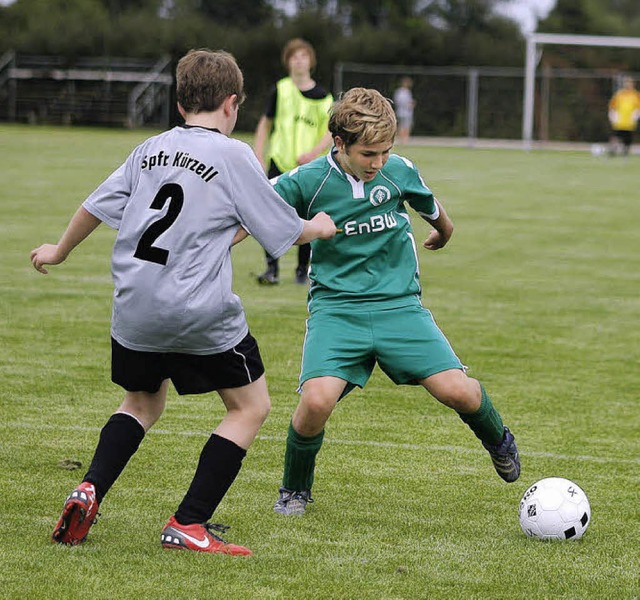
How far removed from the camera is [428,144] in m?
37.2

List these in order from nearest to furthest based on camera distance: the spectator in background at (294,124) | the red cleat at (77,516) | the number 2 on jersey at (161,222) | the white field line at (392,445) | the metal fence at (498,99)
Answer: the number 2 on jersey at (161,222) < the red cleat at (77,516) < the white field line at (392,445) < the spectator in background at (294,124) < the metal fence at (498,99)

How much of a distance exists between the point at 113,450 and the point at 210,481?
0.35 m

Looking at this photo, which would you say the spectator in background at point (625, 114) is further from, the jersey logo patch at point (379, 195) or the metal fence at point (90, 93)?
the jersey logo patch at point (379, 195)

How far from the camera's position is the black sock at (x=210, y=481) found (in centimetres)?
423

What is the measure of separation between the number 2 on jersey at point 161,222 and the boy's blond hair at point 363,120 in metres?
0.90

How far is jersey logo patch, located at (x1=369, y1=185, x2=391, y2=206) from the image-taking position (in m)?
4.80

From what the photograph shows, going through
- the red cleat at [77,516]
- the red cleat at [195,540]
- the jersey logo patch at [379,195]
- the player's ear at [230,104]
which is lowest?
the red cleat at [195,540]

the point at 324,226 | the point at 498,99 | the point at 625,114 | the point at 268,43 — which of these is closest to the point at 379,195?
the point at 324,226

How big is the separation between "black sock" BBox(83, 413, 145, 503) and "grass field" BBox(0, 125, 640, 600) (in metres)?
0.23

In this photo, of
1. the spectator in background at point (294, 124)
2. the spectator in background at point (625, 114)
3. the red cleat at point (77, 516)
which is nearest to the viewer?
the red cleat at point (77, 516)

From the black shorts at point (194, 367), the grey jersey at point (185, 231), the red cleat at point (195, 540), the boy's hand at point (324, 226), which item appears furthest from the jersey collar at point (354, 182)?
the red cleat at point (195, 540)

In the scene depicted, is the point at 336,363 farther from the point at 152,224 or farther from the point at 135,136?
the point at 135,136

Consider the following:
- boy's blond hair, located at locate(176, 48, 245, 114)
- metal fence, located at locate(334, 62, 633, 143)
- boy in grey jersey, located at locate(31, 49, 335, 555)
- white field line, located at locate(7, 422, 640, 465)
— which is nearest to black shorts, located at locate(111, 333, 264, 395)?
boy in grey jersey, located at locate(31, 49, 335, 555)

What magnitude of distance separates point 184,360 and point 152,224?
0.48 m
